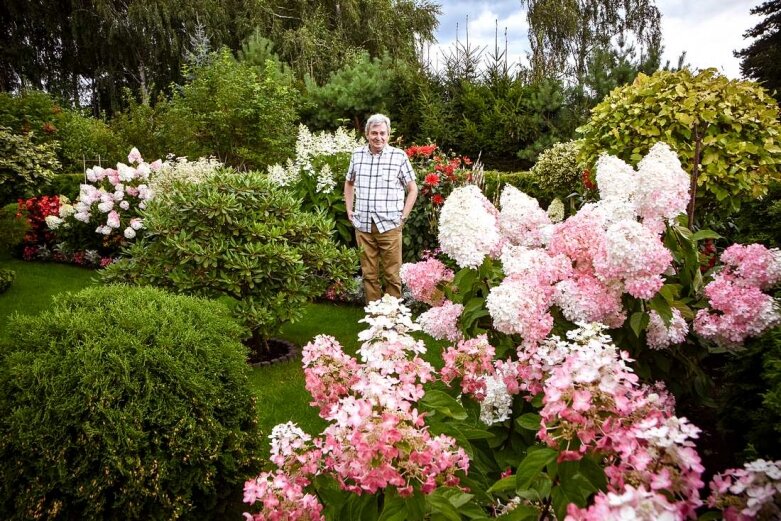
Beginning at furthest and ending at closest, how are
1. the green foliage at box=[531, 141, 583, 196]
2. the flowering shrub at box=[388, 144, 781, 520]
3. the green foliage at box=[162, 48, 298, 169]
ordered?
the green foliage at box=[162, 48, 298, 169] → the green foliage at box=[531, 141, 583, 196] → the flowering shrub at box=[388, 144, 781, 520]

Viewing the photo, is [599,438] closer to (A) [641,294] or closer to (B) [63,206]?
(A) [641,294]

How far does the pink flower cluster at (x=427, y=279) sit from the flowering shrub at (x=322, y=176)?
445 cm

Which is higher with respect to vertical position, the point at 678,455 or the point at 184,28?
the point at 184,28

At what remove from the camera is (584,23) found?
24469 mm

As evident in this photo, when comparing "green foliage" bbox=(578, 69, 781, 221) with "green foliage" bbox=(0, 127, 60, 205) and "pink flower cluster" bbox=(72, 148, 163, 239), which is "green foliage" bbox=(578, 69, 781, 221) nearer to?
"pink flower cluster" bbox=(72, 148, 163, 239)

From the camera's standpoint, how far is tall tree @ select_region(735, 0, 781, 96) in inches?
712

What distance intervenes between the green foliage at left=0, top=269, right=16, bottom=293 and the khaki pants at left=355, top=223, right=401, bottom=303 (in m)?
5.25

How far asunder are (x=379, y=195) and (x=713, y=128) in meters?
Answer: 2.99

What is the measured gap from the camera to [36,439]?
2.09 metres

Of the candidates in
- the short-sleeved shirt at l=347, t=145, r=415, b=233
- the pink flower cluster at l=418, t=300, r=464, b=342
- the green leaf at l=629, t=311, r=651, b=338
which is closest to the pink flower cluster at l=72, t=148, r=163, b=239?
the short-sleeved shirt at l=347, t=145, r=415, b=233

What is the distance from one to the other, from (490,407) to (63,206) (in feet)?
29.6

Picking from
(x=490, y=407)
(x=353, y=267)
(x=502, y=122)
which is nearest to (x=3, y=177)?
(x=353, y=267)

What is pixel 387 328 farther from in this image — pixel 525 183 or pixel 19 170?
pixel 19 170

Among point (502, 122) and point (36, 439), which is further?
point (502, 122)
